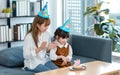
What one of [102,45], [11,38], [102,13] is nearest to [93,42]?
[102,45]

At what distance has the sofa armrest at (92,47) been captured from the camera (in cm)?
388

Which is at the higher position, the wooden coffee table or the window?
the window

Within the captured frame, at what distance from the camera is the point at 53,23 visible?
543cm

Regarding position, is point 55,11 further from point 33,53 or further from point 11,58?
point 33,53

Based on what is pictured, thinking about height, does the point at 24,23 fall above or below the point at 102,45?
above

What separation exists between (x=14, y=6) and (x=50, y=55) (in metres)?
→ 1.65

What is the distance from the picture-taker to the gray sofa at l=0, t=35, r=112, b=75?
137 inches

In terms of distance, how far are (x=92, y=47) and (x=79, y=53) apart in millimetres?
301

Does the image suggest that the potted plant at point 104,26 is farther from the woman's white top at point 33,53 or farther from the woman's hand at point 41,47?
the woman's hand at point 41,47

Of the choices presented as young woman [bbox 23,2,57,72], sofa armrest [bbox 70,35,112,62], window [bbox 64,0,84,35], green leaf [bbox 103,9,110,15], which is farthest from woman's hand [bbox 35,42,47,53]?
window [bbox 64,0,84,35]

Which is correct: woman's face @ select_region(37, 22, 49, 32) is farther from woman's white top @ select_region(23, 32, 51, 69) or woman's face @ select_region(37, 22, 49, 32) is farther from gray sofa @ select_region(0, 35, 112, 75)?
gray sofa @ select_region(0, 35, 112, 75)

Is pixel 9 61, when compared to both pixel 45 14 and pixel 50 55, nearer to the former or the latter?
pixel 50 55

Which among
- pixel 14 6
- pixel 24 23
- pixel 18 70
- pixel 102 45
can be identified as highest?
pixel 14 6

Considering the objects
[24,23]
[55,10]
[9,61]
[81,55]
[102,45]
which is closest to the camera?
[9,61]
